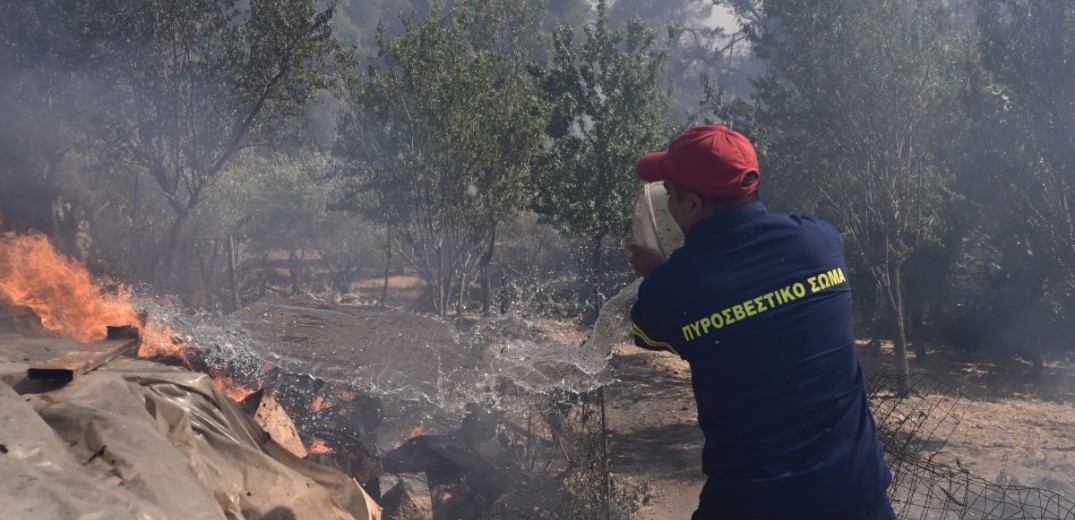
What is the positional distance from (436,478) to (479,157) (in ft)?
18.1

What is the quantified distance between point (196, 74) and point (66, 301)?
1048 cm

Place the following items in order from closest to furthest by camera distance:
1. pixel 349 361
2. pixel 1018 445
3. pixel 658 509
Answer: pixel 349 361
pixel 658 509
pixel 1018 445

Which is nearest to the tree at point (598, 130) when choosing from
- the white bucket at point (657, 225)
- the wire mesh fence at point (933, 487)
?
the wire mesh fence at point (933, 487)

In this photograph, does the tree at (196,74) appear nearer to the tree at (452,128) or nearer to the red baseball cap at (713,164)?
the tree at (452,128)

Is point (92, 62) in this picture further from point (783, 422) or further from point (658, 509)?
point (783, 422)

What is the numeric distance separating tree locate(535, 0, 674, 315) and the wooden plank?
4.14m

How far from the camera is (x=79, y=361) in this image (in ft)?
10.6

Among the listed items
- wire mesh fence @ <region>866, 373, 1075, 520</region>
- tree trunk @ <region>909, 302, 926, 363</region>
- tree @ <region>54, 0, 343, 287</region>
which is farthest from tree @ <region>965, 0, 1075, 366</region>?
tree @ <region>54, 0, 343, 287</region>

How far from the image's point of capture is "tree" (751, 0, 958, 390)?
10.9 meters

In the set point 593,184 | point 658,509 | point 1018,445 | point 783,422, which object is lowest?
point 1018,445

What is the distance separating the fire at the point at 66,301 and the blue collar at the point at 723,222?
4.21 metres

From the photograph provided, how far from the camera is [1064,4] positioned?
1154cm

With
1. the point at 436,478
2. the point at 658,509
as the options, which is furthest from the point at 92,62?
the point at 658,509

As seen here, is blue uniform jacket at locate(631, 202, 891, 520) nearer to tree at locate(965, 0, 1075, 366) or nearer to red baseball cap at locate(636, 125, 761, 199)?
red baseball cap at locate(636, 125, 761, 199)
